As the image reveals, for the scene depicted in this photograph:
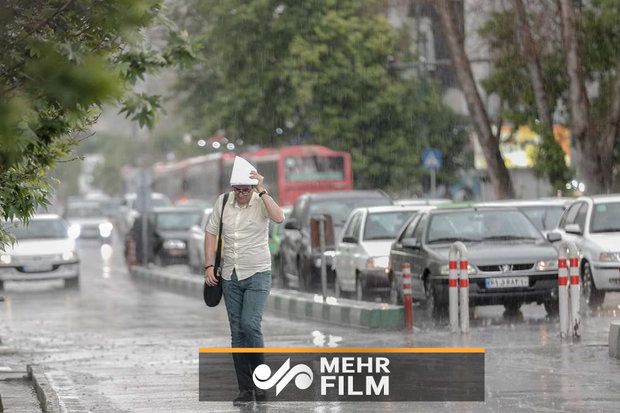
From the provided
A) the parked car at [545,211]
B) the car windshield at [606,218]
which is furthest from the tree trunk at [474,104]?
the car windshield at [606,218]

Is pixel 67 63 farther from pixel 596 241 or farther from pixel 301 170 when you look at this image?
pixel 301 170

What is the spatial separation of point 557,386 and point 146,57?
500 cm

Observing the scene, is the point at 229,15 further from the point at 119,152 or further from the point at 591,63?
the point at 119,152

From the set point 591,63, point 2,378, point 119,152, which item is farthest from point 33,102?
point 119,152

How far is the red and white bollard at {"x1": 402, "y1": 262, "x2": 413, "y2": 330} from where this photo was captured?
725 inches

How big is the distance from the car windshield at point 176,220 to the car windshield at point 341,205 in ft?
45.3

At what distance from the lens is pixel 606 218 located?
21.9 meters

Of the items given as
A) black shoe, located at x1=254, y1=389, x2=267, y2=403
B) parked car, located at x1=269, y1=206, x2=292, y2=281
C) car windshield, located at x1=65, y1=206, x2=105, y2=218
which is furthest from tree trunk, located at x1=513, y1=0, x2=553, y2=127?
car windshield, located at x1=65, y1=206, x2=105, y2=218

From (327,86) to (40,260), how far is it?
23.9m

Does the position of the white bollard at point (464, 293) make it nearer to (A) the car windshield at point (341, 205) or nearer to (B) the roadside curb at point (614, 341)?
(B) the roadside curb at point (614, 341)

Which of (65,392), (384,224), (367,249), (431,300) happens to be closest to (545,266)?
(431,300)

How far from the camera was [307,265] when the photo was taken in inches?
1074

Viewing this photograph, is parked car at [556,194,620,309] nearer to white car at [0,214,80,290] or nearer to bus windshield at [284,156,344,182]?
white car at [0,214,80,290]

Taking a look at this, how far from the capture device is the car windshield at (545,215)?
2644 centimetres
